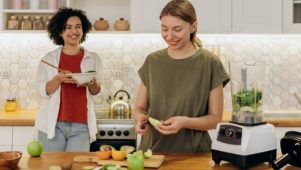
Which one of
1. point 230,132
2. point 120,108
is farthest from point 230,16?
point 230,132

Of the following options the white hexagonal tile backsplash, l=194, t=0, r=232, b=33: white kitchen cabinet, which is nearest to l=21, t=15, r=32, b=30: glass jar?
the white hexagonal tile backsplash

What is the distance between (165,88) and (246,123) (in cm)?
47

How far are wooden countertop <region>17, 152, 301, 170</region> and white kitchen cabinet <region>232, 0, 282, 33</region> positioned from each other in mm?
1839

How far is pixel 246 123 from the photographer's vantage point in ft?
6.66

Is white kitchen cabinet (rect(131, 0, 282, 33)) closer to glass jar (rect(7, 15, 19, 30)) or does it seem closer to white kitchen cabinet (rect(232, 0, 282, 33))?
white kitchen cabinet (rect(232, 0, 282, 33))

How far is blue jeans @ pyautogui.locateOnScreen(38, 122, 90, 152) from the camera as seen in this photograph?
314cm

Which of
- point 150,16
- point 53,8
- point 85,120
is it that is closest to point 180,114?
point 85,120

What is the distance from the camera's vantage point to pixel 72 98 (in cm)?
327

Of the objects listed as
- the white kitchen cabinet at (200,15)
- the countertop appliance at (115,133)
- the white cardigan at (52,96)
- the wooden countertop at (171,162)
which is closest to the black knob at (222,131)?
the wooden countertop at (171,162)

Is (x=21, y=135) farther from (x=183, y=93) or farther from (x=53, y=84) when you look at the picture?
(x=183, y=93)

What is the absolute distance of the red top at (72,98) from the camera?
3221 mm

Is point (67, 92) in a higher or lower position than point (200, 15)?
lower

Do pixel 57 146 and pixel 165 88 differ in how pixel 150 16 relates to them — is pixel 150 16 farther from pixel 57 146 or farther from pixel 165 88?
pixel 165 88

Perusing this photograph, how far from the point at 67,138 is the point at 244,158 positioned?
1573mm
